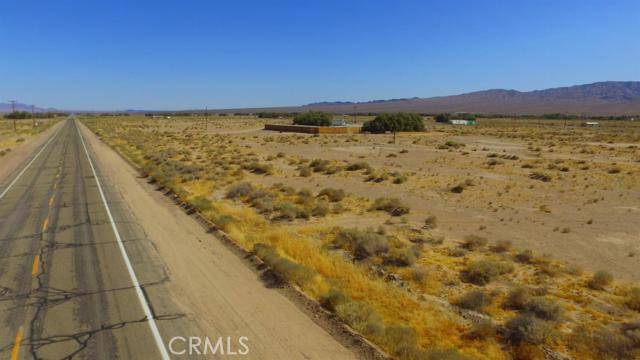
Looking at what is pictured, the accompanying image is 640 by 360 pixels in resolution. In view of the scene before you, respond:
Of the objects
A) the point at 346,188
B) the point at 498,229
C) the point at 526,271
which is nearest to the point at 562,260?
the point at 526,271

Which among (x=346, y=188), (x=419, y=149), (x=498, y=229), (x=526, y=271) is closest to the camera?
(x=526, y=271)

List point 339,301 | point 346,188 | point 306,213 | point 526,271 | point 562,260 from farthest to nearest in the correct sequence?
point 346,188 < point 306,213 < point 562,260 < point 526,271 < point 339,301

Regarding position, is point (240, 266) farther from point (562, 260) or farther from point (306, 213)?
point (562, 260)

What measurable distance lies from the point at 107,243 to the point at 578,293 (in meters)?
15.3

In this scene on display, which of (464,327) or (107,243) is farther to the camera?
(107,243)

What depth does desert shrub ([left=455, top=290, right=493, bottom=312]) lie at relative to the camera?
1121cm

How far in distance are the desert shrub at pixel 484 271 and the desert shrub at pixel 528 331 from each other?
308cm

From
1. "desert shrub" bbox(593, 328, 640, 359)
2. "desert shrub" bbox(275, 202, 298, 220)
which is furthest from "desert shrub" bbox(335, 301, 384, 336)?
"desert shrub" bbox(275, 202, 298, 220)

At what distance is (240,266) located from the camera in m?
14.0

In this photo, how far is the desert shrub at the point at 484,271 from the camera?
1308 cm

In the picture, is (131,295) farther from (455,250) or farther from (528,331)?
(455,250)

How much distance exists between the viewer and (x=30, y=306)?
34.4 feet

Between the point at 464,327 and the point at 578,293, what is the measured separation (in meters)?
4.34

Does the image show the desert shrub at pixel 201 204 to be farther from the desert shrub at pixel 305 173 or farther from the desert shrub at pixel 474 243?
the desert shrub at pixel 474 243
